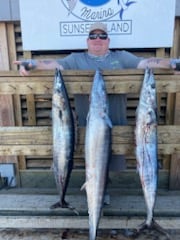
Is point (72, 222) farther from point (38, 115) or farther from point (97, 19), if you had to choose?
point (97, 19)

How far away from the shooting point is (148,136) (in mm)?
2150

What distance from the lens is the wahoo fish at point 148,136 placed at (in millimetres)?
2104

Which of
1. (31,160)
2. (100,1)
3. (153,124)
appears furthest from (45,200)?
(100,1)

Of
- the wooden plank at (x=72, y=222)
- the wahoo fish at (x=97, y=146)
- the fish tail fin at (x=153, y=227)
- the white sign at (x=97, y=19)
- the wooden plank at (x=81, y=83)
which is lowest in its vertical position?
the wooden plank at (x=72, y=222)

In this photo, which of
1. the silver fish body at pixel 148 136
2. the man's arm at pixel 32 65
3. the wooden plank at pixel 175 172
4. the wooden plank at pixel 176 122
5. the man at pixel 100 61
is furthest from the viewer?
the wooden plank at pixel 175 172

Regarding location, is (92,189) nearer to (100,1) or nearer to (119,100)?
(119,100)

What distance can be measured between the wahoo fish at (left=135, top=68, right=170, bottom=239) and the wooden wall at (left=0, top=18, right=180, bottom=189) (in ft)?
0.64

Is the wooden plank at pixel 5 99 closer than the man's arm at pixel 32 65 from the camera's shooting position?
No

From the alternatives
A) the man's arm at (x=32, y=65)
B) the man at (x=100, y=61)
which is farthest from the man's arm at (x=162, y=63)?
the man's arm at (x=32, y=65)

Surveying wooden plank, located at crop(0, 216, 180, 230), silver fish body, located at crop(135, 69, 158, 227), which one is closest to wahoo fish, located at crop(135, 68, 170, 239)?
silver fish body, located at crop(135, 69, 158, 227)

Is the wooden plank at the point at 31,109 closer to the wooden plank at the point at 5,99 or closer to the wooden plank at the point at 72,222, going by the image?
the wooden plank at the point at 5,99

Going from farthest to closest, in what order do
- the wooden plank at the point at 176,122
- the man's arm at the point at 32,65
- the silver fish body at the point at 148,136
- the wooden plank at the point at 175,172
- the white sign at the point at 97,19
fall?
1. the wooden plank at the point at 175,172
2. the wooden plank at the point at 176,122
3. the white sign at the point at 97,19
4. the man's arm at the point at 32,65
5. the silver fish body at the point at 148,136

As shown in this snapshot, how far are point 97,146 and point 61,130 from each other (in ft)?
0.94

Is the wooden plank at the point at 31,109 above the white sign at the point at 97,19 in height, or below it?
below
